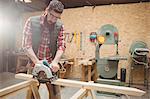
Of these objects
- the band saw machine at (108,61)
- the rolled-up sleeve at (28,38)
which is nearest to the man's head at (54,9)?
the rolled-up sleeve at (28,38)

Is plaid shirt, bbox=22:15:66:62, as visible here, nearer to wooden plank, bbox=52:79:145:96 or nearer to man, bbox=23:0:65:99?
man, bbox=23:0:65:99

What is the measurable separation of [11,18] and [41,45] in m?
4.87

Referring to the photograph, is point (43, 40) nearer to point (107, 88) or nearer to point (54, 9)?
point (54, 9)

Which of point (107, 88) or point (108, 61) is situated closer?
point (107, 88)

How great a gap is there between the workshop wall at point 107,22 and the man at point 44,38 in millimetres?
3464

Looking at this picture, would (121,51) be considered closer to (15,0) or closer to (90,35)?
(90,35)

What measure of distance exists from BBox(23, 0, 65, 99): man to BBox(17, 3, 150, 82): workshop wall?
346 centimetres

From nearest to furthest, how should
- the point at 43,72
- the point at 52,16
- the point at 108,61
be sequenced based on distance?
the point at 43,72 → the point at 52,16 → the point at 108,61

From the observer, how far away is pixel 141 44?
15.3ft

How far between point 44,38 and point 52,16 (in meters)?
0.26

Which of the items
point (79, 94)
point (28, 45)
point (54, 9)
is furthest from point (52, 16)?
point (79, 94)

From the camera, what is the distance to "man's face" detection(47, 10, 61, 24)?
171 centimetres

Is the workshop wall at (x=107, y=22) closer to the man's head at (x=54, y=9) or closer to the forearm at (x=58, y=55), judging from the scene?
the forearm at (x=58, y=55)

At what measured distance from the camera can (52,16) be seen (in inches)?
69.1
